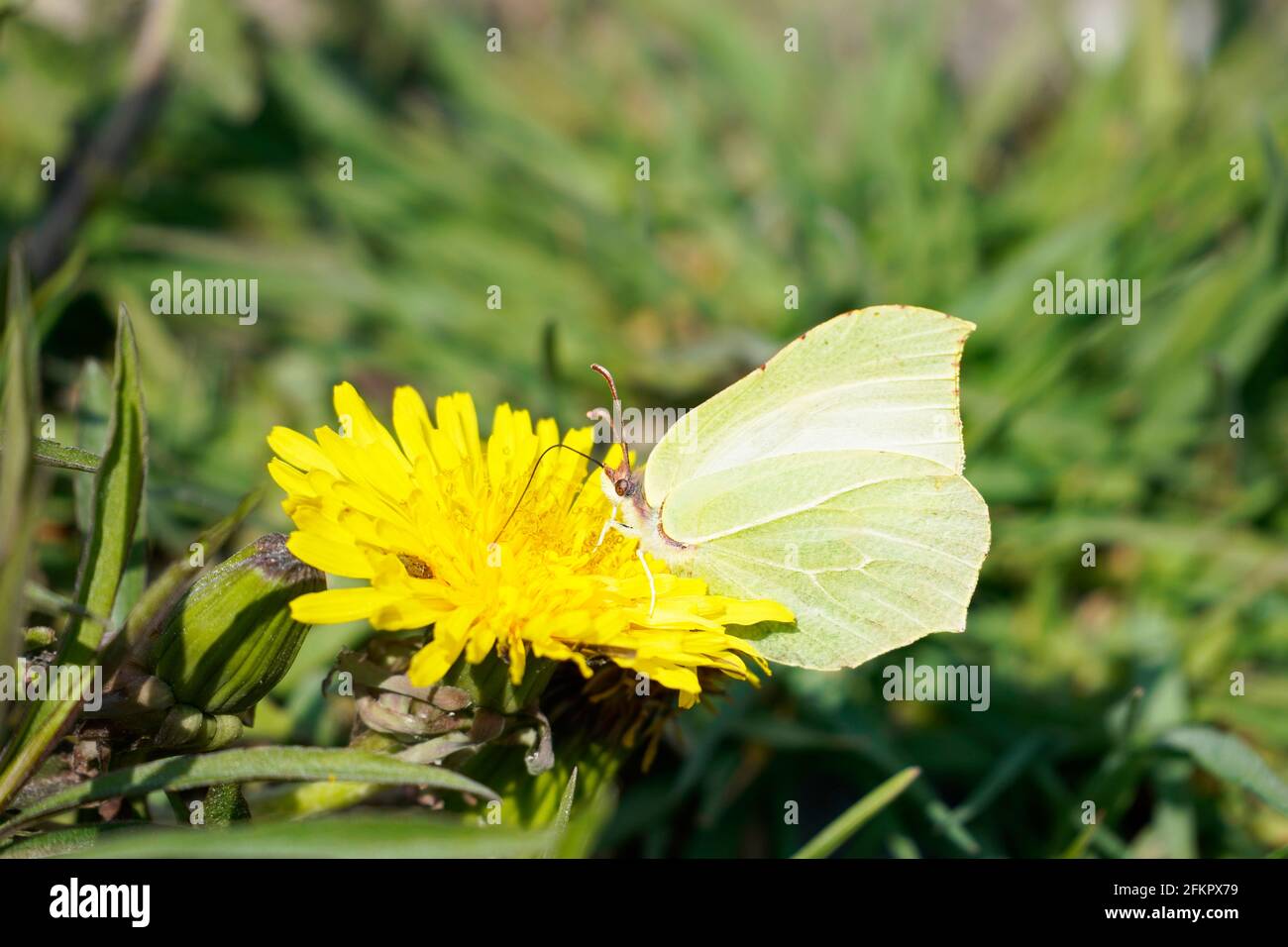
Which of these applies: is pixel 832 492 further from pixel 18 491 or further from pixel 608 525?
pixel 18 491

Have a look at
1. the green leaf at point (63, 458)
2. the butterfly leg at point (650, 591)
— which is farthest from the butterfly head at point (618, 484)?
the green leaf at point (63, 458)

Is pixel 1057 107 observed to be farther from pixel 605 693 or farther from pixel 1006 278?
pixel 605 693

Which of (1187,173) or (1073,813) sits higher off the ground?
(1187,173)

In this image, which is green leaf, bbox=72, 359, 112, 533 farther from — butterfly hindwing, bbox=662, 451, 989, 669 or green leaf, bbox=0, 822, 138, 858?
butterfly hindwing, bbox=662, 451, 989, 669

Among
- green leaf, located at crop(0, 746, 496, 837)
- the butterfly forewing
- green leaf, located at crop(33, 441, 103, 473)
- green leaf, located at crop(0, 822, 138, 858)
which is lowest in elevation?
green leaf, located at crop(0, 822, 138, 858)

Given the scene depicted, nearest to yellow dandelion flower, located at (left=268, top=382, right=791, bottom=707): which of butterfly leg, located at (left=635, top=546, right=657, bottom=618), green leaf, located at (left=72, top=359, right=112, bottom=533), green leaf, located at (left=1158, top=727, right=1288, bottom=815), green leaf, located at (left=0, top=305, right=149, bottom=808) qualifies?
butterfly leg, located at (left=635, top=546, right=657, bottom=618)

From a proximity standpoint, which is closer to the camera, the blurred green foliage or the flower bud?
the flower bud
